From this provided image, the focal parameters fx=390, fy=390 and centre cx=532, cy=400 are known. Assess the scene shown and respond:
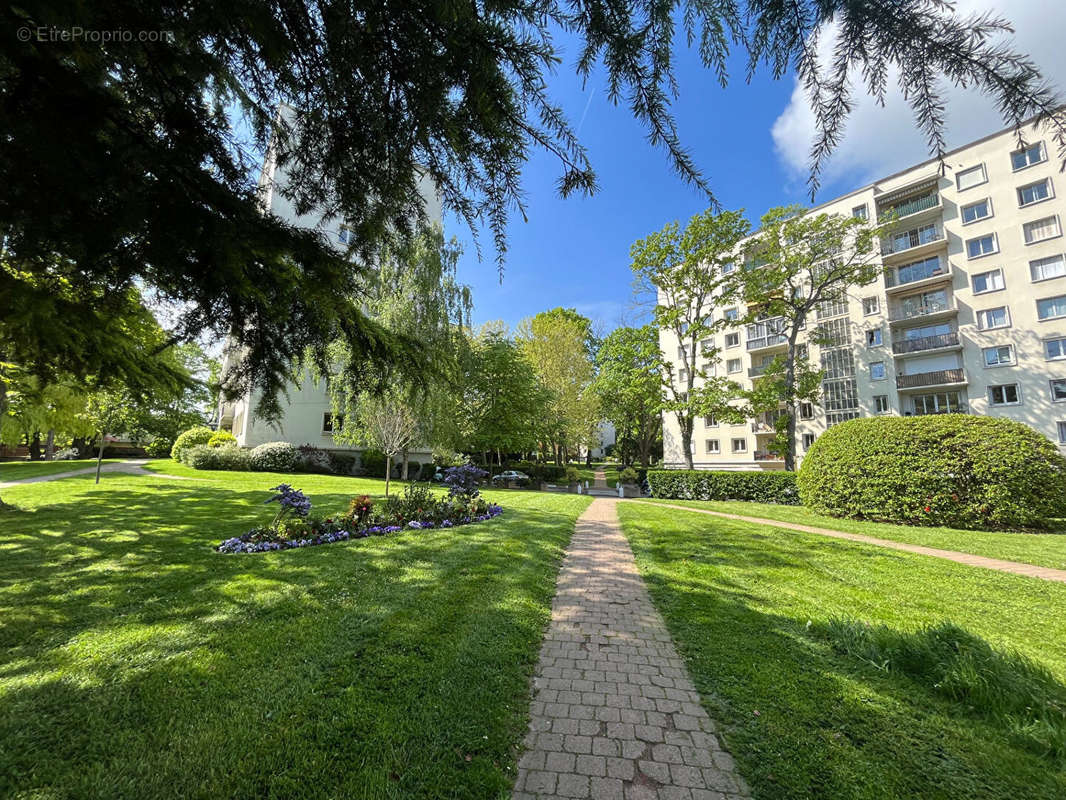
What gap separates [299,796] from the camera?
5.82 ft

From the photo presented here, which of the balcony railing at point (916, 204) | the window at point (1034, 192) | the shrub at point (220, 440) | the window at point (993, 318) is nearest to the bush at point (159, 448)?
the shrub at point (220, 440)

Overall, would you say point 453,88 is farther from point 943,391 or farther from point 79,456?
point 79,456

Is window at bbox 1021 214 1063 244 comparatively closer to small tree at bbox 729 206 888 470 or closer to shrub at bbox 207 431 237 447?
small tree at bbox 729 206 888 470

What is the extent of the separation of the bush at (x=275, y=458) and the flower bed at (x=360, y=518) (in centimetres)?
1498

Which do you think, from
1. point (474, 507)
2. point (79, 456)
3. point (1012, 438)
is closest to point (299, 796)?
point (474, 507)

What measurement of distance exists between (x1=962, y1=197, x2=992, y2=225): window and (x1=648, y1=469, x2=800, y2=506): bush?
22192 mm

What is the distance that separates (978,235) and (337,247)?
35538 mm

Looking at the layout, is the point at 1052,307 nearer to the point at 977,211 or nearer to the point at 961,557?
the point at 977,211

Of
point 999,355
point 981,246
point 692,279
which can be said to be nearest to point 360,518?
point 692,279

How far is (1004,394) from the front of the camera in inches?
859

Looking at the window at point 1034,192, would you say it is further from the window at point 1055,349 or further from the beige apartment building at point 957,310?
the window at point 1055,349

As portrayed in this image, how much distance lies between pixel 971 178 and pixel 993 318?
8608 millimetres

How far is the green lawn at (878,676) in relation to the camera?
196 cm

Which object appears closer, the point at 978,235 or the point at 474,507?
the point at 474,507
